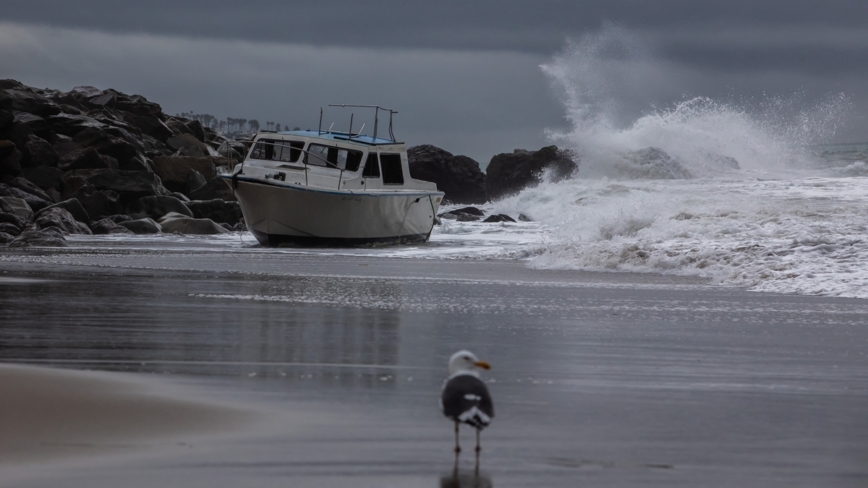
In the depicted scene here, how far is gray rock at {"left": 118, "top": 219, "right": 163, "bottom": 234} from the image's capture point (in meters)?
24.2

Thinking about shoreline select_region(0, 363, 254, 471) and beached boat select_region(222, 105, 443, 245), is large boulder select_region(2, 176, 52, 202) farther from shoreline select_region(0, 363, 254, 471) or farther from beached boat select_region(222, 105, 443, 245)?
shoreline select_region(0, 363, 254, 471)

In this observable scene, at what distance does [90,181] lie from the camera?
26531mm

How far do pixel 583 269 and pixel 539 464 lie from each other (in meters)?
10.3

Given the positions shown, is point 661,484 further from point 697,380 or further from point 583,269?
point 583,269

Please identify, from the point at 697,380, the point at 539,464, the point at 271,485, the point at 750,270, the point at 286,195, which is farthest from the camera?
the point at 286,195

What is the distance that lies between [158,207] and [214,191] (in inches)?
102

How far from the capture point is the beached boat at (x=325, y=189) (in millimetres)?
19812

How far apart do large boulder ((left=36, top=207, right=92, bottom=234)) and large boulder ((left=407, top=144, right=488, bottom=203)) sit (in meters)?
27.0

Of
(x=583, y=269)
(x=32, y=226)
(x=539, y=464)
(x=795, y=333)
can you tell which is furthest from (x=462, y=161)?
(x=539, y=464)

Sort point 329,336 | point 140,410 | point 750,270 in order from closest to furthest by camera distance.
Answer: point 140,410
point 329,336
point 750,270

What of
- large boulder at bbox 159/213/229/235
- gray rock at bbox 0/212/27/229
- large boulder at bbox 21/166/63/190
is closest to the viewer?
gray rock at bbox 0/212/27/229

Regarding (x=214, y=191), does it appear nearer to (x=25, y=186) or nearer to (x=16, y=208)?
(x=25, y=186)

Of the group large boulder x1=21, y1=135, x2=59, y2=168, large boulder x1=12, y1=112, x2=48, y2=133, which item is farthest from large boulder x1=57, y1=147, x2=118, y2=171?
large boulder x1=12, y1=112, x2=48, y2=133

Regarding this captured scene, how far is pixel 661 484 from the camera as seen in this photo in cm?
382
